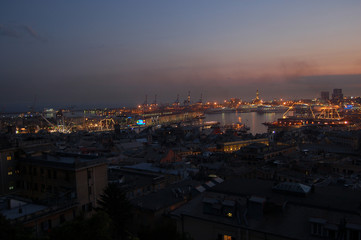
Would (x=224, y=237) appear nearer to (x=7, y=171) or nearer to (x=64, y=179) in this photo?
(x=64, y=179)

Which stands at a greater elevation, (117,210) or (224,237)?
(117,210)

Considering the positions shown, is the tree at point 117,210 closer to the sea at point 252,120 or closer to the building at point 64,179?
the building at point 64,179

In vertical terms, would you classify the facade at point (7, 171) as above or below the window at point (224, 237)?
above

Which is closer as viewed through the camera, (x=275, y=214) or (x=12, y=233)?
(x=12, y=233)

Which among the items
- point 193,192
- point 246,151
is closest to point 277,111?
point 246,151

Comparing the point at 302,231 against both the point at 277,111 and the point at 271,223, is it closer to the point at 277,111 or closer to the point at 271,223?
the point at 271,223

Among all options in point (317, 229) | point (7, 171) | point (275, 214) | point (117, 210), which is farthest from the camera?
point (7, 171)

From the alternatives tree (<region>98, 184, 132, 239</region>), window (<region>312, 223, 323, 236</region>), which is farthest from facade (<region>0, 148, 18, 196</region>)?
window (<region>312, 223, 323, 236</region>)

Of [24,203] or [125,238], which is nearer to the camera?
[125,238]

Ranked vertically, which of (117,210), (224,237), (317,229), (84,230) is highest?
(84,230)

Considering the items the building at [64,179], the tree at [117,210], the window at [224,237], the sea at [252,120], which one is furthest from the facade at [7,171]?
the sea at [252,120]

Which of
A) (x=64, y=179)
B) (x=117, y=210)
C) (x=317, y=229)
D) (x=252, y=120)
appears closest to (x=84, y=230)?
(x=117, y=210)
